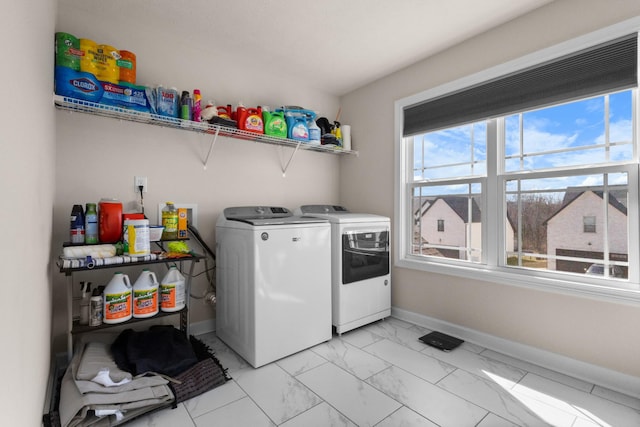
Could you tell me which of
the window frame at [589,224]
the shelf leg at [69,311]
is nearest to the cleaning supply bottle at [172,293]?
the shelf leg at [69,311]

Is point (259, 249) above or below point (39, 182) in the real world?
below

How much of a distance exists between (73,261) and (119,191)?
0.72 meters

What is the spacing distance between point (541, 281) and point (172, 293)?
2477mm

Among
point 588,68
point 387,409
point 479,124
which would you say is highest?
point 588,68

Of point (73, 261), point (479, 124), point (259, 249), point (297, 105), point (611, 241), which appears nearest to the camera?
point (73, 261)

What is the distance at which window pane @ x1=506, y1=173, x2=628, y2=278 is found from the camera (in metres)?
1.83

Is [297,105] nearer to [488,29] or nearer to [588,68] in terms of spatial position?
[488,29]

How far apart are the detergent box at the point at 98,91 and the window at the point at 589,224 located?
117 inches

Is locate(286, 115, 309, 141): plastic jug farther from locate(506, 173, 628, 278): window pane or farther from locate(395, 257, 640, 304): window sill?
locate(506, 173, 628, 278): window pane

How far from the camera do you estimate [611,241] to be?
185 centimetres

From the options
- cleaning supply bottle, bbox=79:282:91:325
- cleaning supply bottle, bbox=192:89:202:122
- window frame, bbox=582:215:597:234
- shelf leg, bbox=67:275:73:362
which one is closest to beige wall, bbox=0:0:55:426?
shelf leg, bbox=67:275:73:362

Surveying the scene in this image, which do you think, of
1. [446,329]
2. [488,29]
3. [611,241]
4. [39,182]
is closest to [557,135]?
[611,241]

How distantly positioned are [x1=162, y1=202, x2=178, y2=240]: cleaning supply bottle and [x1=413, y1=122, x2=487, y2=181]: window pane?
7.07 feet

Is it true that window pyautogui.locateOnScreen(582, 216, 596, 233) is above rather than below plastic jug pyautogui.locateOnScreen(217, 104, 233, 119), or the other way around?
below
